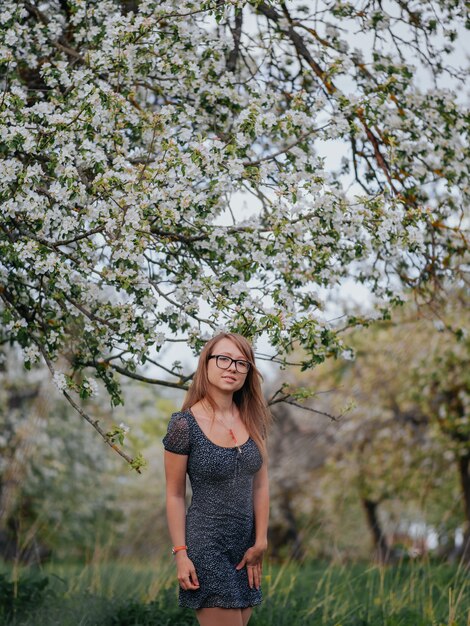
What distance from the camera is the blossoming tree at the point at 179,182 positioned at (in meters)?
4.68

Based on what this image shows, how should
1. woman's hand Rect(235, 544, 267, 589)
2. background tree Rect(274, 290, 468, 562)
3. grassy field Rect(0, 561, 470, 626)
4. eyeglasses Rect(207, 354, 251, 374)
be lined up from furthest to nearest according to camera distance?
background tree Rect(274, 290, 468, 562)
grassy field Rect(0, 561, 470, 626)
eyeglasses Rect(207, 354, 251, 374)
woman's hand Rect(235, 544, 267, 589)

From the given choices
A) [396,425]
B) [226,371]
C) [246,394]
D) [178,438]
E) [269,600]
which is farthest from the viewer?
[396,425]

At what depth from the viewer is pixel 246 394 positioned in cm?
414

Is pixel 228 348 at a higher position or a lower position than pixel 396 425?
lower

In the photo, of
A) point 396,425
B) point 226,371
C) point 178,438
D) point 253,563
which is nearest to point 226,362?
point 226,371

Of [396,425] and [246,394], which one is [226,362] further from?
[396,425]

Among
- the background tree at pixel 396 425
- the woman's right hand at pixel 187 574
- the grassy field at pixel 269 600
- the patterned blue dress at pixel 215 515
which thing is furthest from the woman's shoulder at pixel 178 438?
the background tree at pixel 396 425

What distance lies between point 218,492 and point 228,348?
2.08ft

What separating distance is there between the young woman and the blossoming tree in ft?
1.84

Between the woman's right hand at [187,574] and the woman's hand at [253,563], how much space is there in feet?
0.69

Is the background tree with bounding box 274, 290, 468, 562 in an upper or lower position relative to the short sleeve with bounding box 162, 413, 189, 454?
upper

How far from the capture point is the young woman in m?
3.73

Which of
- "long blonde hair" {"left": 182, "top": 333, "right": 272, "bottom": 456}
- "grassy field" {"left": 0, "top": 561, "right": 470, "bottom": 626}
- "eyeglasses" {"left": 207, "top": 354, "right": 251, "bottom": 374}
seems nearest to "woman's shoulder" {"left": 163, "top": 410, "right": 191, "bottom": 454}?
"long blonde hair" {"left": 182, "top": 333, "right": 272, "bottom": 456}

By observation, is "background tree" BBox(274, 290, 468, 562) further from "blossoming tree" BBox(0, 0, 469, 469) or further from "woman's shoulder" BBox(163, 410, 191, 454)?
"woman's shoulder" BBox(163, 410, 191, 454)
